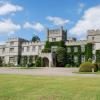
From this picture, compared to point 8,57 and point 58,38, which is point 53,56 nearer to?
point 58,38

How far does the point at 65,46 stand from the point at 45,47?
16.1 ft

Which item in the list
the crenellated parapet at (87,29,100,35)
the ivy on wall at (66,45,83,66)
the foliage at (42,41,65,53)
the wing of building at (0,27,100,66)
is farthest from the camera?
the foliage at (42,41,65,53)

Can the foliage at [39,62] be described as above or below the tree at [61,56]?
below

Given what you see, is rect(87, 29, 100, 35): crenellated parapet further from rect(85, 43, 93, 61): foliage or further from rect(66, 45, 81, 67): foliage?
rect(66, 45, 81, 67): foliage

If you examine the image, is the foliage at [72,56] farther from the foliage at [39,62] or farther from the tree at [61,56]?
the foliage at [39,62]

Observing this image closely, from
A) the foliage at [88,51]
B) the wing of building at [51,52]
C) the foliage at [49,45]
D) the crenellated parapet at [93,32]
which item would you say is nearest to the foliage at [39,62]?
the wing of building at [51,52]

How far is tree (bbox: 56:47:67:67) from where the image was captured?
53984mm

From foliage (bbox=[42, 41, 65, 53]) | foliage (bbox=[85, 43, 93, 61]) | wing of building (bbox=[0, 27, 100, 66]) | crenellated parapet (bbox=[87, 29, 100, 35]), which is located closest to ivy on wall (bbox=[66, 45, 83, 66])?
wing of building (bbox=[0, 27, 100, 66])

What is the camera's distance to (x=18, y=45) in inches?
2509

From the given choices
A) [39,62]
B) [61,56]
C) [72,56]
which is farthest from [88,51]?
[39,62]

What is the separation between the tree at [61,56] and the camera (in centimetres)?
5398

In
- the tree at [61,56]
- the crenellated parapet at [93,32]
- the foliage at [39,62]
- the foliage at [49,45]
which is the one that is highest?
the crenellated parapet at [93,32]

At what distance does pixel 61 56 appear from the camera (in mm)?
54031

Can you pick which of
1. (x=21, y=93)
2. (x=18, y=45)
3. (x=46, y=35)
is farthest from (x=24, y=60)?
(x=21, y=93)
